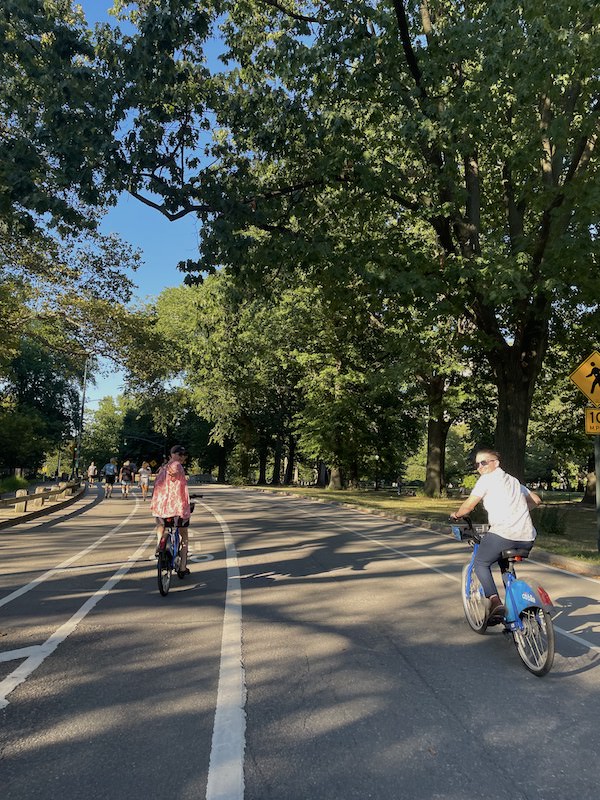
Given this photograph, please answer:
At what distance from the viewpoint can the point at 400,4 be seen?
1274cm

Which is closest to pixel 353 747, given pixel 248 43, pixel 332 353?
pixel 248 43

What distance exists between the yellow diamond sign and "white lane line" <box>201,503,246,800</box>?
9292 millimetres

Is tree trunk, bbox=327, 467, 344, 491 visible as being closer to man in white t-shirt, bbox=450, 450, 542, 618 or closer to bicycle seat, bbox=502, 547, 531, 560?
man in white t-shirt, bbox=450, 450, 542, 618

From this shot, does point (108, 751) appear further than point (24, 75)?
No

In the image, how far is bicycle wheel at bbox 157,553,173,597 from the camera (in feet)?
25.9

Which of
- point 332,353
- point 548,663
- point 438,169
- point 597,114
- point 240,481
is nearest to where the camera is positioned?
point 548,663

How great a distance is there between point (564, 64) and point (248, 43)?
7.71m

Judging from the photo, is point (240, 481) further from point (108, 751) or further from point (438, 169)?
point (108, 751)

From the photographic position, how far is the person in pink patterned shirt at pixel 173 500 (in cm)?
865

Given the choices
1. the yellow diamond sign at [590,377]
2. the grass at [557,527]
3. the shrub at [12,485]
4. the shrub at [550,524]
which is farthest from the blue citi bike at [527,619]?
the shrub at [12,485]

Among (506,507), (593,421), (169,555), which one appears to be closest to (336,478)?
(593,421)

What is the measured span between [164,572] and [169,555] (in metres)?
0.23

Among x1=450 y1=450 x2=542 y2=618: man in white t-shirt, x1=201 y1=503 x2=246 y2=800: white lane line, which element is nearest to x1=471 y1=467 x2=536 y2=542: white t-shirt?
x1=450 y1=450 x2=542 y2=618: man in white t-shirt

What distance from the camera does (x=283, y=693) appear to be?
4586 mm
